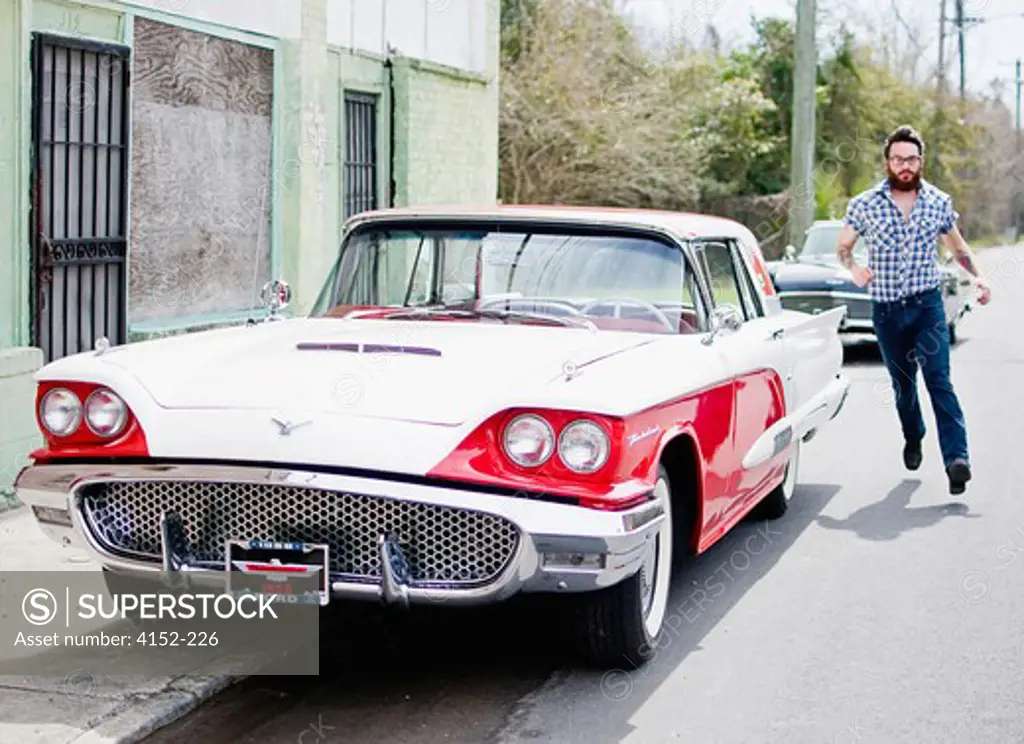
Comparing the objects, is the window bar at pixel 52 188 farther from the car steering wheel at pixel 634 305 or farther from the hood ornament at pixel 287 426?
the hood ornament at pixel 287 426

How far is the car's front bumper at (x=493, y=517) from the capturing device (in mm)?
4992

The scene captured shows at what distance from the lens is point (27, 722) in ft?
16.3

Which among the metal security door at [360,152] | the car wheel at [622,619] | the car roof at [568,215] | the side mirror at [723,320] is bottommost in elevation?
the car wheel at [622,619]

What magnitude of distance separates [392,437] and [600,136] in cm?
2356

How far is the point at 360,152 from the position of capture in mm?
14750

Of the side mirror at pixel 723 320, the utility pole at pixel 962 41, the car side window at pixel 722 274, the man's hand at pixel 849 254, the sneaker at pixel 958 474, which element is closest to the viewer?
the side mirror at pixel 723 320

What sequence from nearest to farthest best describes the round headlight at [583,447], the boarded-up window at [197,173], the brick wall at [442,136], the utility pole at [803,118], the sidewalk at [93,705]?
the sidewalk at [93,705], the round headlight at [583,447], the boarded-up window at [197,173], the brick wall at [442,136], the utility pole at [803,118]

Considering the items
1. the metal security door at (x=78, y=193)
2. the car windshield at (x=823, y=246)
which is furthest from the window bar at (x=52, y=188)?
the car windshield at (x=823, y=246)

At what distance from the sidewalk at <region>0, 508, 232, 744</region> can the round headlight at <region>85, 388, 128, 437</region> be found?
2.69ft

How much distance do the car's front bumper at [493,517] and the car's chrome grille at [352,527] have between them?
0.04 ft

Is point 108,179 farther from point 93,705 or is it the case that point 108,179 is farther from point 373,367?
point 93,705

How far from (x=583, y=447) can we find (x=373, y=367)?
86cm

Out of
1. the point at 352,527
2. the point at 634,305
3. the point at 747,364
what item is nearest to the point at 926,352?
the point at 747,364

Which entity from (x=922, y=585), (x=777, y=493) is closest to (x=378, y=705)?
(x=922, y=585)
